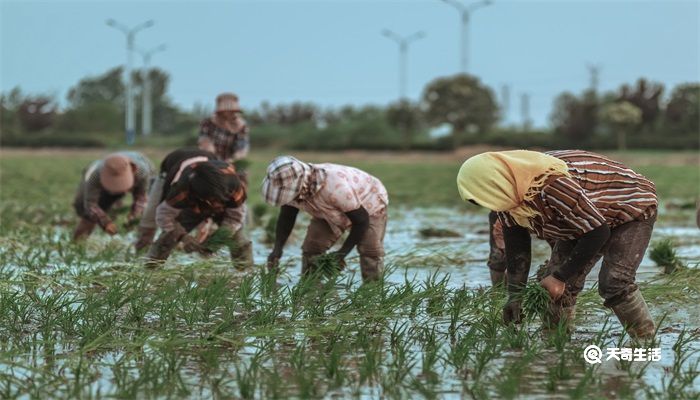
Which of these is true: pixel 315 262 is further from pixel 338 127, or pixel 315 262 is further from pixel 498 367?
pixel 338 127

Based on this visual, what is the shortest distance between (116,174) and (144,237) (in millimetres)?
955

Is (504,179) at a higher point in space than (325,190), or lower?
higher

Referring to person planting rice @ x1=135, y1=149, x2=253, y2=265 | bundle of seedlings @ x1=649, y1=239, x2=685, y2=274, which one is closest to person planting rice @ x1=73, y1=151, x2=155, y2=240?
person planting rice @ x1=135, y1=149, x2=253, y2=265

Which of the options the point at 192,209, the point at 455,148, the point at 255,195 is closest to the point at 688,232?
the point at 192,209

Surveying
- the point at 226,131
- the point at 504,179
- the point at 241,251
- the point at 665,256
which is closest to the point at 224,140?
the point at 226,131

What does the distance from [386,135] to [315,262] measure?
58.8m

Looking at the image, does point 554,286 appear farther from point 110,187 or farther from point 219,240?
point 110,187

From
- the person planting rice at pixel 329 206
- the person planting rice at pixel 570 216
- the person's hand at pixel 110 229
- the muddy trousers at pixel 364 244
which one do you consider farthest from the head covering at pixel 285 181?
the person's hand at pixel 110 229

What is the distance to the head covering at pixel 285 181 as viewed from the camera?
24.0ft

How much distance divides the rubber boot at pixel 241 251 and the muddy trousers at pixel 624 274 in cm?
319

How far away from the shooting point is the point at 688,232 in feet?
43.1

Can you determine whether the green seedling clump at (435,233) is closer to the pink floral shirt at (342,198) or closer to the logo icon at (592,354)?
the pink floral shirt at (342,198)

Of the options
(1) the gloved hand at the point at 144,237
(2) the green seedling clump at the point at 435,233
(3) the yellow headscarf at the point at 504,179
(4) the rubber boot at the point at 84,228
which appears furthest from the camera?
(2) the green seedling clump at the point at 435,233

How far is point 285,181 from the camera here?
7336mm
